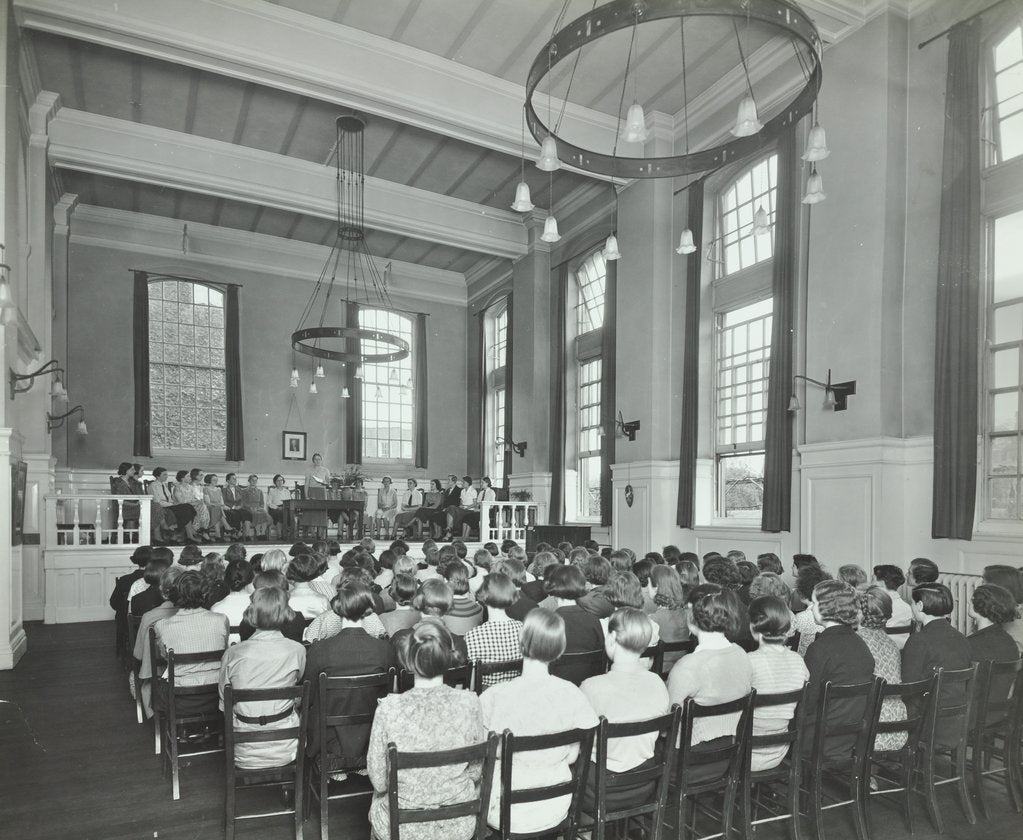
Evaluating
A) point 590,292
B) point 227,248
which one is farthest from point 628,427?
point 227,248

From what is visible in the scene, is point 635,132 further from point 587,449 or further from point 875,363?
point 587,449

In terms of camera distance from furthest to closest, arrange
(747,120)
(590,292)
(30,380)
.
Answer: (590,292)
(30,380)
(747,120)

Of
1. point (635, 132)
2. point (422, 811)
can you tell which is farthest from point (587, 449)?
point (422, 811)

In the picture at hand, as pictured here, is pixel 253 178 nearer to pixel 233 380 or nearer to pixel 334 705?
pixel 233 380

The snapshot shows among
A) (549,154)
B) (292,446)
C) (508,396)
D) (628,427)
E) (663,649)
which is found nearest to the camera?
(663,649)

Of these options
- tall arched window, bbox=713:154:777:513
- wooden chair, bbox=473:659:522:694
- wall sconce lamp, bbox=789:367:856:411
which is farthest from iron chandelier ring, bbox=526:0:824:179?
wooden chair, bbox=473:659:522:694

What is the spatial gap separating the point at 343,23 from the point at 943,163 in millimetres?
6284

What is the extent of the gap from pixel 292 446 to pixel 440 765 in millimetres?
12467

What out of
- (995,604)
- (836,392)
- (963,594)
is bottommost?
(963,594)

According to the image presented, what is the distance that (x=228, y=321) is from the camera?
532 inches

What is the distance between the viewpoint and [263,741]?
3100 millimetres

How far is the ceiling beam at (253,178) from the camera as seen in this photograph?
9.75 m

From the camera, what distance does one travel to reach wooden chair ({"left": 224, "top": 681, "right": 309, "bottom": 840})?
9.26ft

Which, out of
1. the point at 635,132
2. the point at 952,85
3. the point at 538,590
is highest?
the point at 952,85
